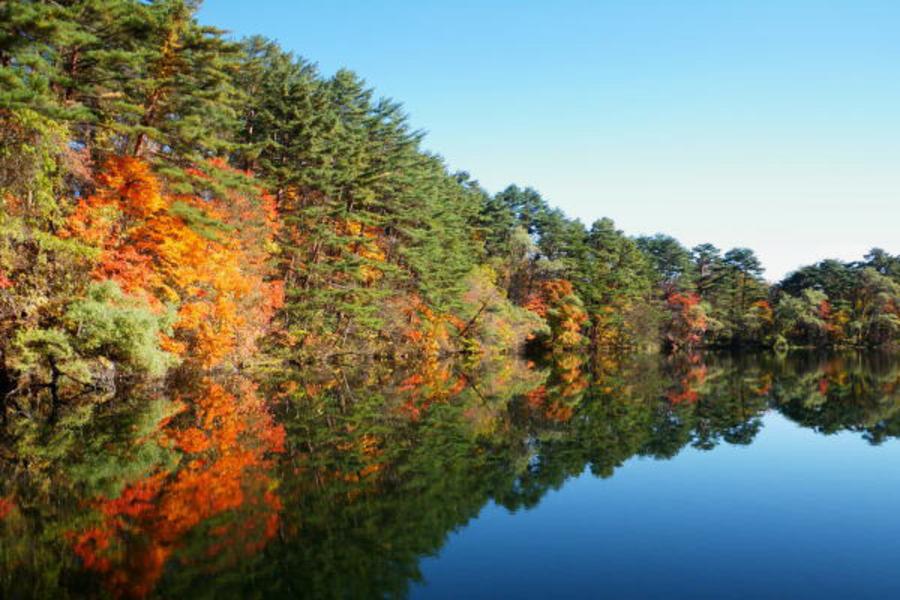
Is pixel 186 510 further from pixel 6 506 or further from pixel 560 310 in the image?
pixel 560 310

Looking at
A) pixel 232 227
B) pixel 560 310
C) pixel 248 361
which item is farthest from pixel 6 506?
pixel 560 310

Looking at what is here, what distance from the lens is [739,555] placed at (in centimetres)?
898

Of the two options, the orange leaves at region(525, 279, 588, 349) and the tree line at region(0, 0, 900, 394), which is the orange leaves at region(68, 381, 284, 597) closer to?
the tree line at region(0, 0, 900, 394)

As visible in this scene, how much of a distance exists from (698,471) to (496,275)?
48.1 meters

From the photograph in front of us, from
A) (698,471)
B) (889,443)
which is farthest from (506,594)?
(889,443)

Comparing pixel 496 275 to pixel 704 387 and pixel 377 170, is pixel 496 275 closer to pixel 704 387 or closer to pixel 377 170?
pixel 377 170

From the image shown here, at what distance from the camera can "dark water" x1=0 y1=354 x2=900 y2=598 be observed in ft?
25.5

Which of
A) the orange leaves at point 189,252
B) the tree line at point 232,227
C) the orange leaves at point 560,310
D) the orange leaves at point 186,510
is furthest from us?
the orange leaves at point 560,310

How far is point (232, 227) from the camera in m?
25.7

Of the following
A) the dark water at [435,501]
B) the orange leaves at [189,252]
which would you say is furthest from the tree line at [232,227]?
the dark water at [435,501]

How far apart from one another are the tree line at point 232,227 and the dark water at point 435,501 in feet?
12.6

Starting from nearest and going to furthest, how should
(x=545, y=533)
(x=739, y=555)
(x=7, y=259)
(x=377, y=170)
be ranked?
(x=739, y=555) < (x=545, y=533) < (x=7, y=259) < (x=377, y=170)

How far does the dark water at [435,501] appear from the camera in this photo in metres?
7.77

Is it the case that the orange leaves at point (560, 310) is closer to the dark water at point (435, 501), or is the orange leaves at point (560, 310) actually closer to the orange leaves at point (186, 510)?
the dark water at point (435, 501)
